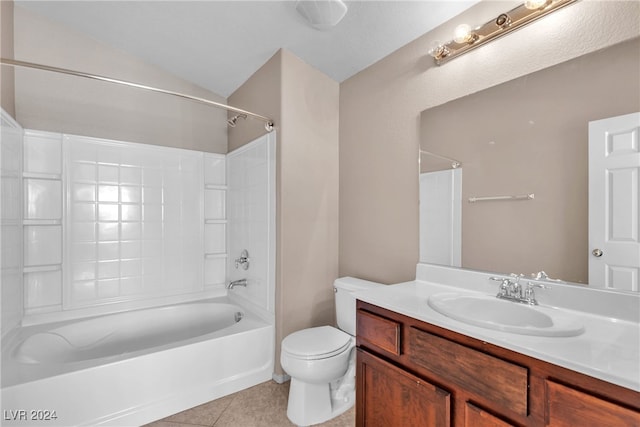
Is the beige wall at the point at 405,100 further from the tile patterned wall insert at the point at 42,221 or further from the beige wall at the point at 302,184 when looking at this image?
the tile patterned wall insert at the point at 42,221

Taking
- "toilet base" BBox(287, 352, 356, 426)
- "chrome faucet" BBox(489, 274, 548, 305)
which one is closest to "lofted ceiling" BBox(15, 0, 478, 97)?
"chrome faucet" BBox(489, 274, 548, 305)

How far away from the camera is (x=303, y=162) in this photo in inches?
87.7

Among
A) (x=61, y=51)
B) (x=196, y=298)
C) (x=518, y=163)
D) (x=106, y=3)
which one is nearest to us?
(x=518, y=163)

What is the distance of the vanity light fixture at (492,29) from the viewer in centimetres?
125

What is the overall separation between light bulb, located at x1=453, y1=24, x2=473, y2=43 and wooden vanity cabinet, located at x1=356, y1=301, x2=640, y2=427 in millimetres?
1438

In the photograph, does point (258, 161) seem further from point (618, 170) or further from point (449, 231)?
point (618, 170)

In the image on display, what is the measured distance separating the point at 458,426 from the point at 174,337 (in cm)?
242

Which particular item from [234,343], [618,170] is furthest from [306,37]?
[234,343]

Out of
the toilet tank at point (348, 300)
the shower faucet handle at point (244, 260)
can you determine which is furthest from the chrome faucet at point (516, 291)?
the shower faucet handle at point (244, 260)

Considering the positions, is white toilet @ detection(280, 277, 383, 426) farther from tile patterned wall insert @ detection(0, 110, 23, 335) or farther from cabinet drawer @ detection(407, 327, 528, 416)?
tile patterned wall insert @ detection(0, 110, 23, 335)

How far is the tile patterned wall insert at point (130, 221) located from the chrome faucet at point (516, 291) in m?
2.54

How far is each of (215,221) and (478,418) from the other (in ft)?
8.57

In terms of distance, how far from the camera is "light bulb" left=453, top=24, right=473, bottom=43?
57.6 inches

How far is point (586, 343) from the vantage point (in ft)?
2.71
